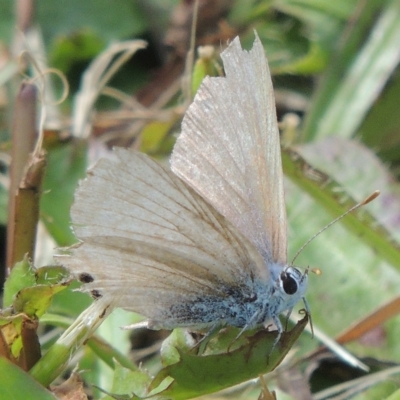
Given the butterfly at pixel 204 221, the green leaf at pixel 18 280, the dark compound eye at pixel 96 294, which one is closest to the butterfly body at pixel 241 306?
the butterfly at pixel 204 221

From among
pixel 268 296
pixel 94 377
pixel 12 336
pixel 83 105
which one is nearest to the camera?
pixel 12 336

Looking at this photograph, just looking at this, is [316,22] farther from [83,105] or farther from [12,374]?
[12,374]

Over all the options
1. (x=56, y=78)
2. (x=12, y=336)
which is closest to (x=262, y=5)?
(x=56, y=78)

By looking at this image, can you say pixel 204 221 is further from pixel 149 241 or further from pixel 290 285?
pixel 290 285

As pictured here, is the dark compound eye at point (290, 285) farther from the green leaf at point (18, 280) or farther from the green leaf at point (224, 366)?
the green leaf at point (18, 280)

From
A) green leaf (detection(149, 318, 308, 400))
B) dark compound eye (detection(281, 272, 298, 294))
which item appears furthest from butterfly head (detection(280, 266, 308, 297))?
green leaf (detection(149, 318, 308, 400))

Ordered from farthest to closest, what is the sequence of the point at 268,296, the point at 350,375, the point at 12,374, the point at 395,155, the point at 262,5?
the point at 262,5, the point at 395,155, the point at 350,375, the point at 268,296, the point at 12,374
